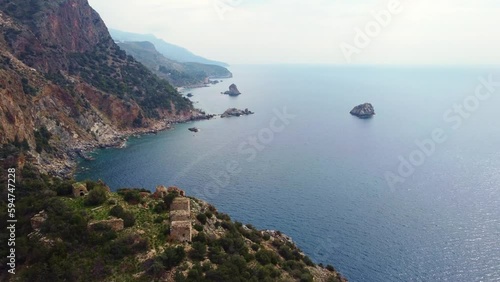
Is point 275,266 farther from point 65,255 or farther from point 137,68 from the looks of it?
point 137,68

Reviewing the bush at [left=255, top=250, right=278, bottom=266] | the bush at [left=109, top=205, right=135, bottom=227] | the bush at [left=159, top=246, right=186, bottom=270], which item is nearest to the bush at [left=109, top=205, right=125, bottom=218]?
the bush at [left=109, top=205, right=135, bottom=227]

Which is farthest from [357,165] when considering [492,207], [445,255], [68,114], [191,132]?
[68,114]

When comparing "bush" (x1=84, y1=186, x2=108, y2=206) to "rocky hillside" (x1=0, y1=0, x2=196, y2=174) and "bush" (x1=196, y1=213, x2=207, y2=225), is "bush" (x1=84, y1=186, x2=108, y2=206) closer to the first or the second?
"bush" (x1=196, y1=213, x2=207, y2=225)

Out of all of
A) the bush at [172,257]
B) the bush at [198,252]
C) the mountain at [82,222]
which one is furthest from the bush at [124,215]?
the bush at [198,252]

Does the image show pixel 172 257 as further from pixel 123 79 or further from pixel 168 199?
pixel 123 79

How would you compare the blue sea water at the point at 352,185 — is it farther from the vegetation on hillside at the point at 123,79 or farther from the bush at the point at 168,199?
the bush at the point at 168,199

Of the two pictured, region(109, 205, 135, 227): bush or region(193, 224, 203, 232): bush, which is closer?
region(109, 205, 135, 227): bush

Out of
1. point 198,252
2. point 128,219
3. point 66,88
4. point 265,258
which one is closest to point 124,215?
point 128,219
